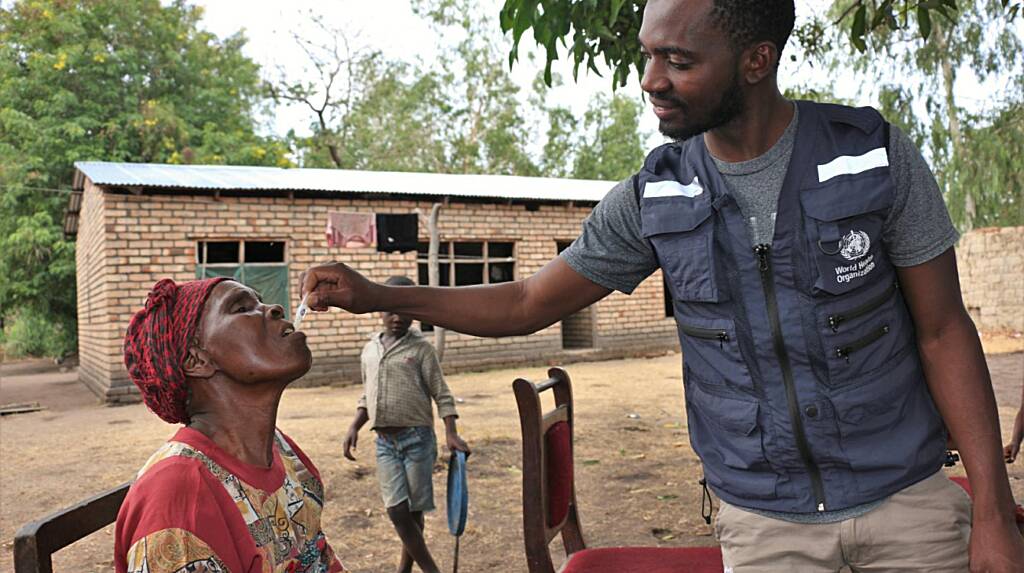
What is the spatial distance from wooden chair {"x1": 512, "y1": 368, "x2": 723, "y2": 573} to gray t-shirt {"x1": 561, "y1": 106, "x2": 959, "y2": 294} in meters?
0.50

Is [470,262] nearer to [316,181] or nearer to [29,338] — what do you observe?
[316,181]

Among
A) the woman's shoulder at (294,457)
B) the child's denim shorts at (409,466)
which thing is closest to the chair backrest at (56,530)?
the woman's shoulder at (294,457)

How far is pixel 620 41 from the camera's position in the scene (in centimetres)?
336

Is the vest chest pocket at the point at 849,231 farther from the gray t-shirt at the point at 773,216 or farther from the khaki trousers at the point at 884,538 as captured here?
the khaki trousers at the point at 884,538

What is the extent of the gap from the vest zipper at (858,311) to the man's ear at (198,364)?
53.4 inches

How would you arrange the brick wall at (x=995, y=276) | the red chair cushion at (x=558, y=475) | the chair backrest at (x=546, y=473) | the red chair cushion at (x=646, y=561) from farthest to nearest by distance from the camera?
the brick wall at (x=995, y=276) < the red chair cushion at (x=558, y=475) < the red chair cushion at (x=646, y=561) < the chair backrest at (x=546, y=473)

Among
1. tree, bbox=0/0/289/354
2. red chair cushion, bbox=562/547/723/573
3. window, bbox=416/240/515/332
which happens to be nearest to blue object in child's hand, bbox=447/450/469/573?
red chair cushion, bbox=562/547/723/573

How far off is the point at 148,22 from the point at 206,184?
43.3 ft

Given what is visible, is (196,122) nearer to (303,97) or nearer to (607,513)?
(303,97)

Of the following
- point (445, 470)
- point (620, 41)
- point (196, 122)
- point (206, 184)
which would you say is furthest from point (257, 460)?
point (196, 122)

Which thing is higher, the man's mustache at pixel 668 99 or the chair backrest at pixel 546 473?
the man's mustache at pixel 668 99

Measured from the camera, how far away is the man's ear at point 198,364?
183 cm

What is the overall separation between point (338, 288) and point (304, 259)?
38.9 feet

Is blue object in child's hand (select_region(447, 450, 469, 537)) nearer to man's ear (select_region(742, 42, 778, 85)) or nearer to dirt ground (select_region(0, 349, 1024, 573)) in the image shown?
dirt ground (select_region(0, 349, 1024, 573))
